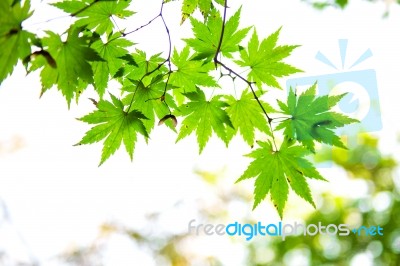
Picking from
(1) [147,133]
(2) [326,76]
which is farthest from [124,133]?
(2) [326,76]

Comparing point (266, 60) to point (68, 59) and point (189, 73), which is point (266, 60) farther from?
point (68, 59)

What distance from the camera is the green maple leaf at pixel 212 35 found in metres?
0.92

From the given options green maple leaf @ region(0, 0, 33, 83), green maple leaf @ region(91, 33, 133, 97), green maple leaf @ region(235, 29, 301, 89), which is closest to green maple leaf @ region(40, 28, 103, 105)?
green maple leaf @ region(0, 0, 33, 83)

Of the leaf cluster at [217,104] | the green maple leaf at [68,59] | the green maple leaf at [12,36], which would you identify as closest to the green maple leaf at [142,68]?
→ the leaf cluster at [217,104]

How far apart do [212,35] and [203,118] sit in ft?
0.64

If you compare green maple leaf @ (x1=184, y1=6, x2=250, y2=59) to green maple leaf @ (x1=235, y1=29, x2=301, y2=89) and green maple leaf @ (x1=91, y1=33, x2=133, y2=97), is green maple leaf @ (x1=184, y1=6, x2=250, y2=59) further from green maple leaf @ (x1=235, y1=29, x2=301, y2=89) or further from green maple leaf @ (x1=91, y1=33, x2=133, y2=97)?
green maple leaf @ (x1=91, y1=33, x2=133, y2=97)

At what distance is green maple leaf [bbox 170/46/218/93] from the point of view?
96 centimetres

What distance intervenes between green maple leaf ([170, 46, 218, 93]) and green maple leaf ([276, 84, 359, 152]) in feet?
0.61

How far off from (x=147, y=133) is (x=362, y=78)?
36.9 inches

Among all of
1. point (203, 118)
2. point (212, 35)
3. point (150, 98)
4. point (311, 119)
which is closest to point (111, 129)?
point (150, 98)

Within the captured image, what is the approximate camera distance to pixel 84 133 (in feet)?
3.04

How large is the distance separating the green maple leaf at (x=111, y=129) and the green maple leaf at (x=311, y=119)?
1.15 ft

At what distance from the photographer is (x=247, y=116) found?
0.95m

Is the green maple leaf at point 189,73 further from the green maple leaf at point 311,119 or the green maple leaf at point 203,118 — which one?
the green maple leaf at point 311,119
